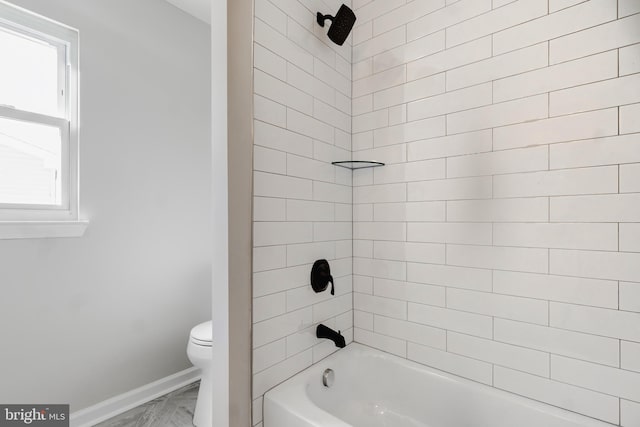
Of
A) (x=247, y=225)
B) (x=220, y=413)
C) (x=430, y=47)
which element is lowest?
(x=220, y=413)

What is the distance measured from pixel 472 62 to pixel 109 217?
7.20 ft

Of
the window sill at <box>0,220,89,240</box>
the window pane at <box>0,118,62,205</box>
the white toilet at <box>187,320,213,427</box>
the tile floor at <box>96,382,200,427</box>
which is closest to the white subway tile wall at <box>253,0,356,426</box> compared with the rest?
the white toilet at <box>187,320,213,427</box>

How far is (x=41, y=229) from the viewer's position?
65.7 inches

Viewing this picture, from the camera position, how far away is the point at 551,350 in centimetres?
110

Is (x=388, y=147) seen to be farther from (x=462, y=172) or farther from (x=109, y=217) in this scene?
(x=109, y=217)

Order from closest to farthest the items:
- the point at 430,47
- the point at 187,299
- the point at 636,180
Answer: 1. the point at 636,180
2. the point at 430,47
3. the point at 187,299

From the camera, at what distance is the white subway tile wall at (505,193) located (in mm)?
997

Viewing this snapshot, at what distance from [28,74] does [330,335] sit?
2.24m

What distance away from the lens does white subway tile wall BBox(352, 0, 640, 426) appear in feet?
3.27

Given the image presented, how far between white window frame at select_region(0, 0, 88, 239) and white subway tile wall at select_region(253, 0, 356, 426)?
1.37 metres

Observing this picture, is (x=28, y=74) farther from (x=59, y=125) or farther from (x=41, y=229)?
(x=41, y=229)

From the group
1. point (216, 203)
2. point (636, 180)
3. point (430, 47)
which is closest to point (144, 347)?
point (216, 203)

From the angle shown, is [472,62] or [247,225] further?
[472,62]

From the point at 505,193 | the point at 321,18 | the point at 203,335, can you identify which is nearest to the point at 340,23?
the point at 321,18
